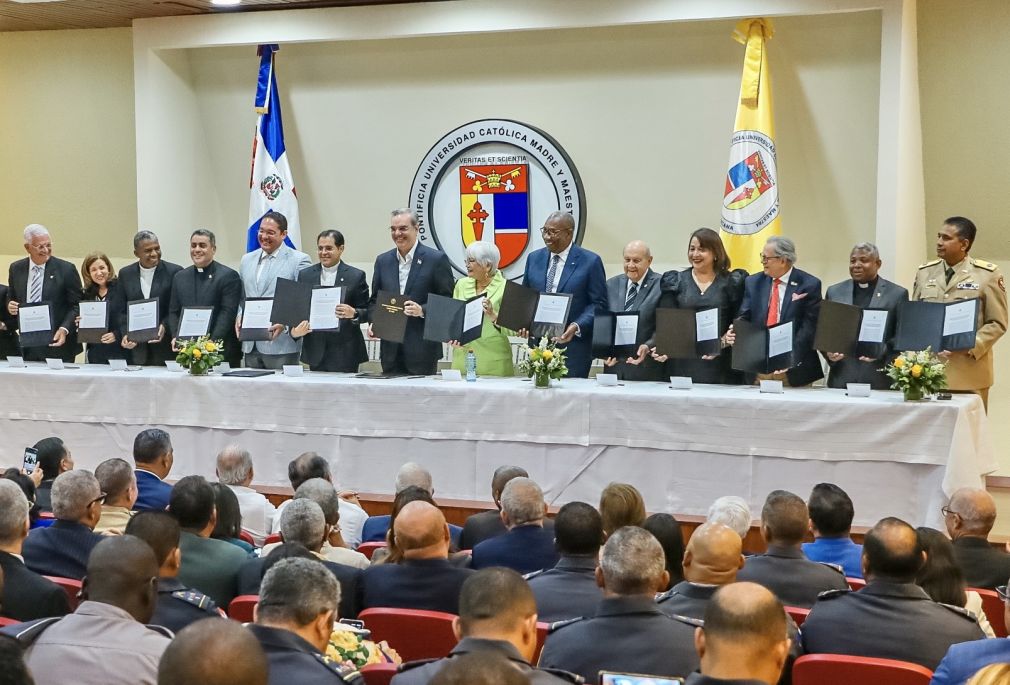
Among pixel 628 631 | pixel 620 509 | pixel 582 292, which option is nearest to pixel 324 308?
pixel 582 292

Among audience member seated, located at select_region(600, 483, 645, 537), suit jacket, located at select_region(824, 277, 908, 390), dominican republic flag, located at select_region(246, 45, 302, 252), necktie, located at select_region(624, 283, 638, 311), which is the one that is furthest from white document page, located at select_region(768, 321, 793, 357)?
dominican republic flag, located at select_region(246, 45, 302, 252)

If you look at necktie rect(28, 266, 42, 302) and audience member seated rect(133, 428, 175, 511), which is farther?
necktie rect(28, 266, 42, 302)

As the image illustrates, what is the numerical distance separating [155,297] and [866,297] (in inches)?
172

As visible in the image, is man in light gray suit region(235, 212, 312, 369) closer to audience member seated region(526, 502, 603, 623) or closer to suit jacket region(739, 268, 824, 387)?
suit jacket region(739, 268, 824, 387)

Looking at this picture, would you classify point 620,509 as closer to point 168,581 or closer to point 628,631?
point 628,631

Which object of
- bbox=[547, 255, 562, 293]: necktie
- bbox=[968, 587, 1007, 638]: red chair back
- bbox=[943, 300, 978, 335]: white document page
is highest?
bbox=[547, 255, 562, 293]: necktie

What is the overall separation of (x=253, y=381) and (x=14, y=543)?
3.26 m

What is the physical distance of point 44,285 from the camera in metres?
8.32

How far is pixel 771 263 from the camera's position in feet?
22.3

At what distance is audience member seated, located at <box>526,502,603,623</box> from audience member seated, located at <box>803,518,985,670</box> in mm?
634

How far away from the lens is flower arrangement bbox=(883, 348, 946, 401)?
595cm

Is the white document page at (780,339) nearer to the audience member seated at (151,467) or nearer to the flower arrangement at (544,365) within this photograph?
the flower arrangement at (544,365)

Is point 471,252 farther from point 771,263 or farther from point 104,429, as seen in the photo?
point 104,429

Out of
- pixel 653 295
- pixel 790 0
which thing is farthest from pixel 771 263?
pixel 790 0
